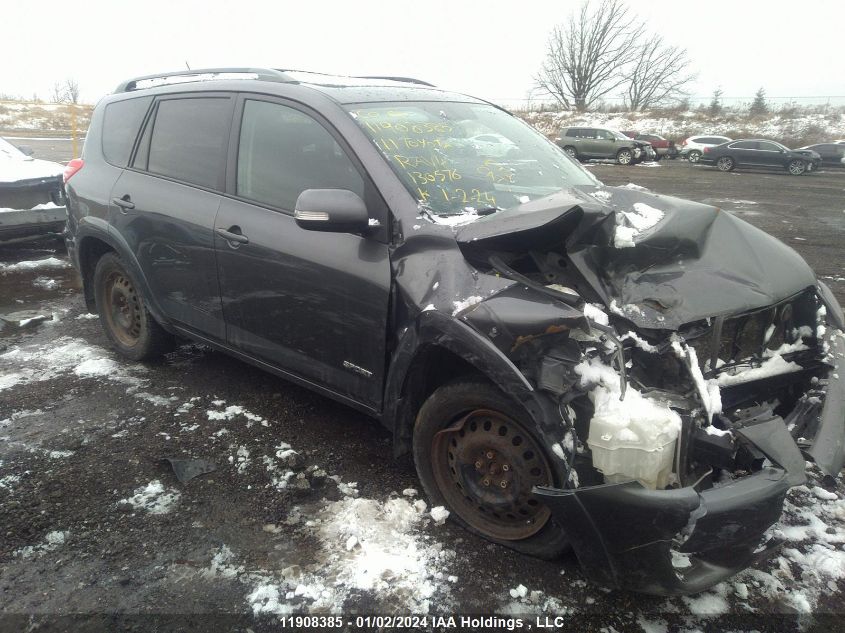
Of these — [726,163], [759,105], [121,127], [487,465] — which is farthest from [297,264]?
[759,105]

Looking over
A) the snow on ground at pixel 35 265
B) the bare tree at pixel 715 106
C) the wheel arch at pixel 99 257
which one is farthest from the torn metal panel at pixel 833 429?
the bare tree at pixel 715 106

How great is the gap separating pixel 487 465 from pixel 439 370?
450mm

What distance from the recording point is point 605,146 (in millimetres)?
25359

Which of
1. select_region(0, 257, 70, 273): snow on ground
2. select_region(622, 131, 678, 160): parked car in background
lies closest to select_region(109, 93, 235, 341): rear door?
select_region(0, 257, 70, 273): snow on ground

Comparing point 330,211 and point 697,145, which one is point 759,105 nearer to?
point 697,145

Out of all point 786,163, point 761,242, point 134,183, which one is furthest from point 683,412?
point 786,163

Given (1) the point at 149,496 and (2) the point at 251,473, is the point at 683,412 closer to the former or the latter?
(2) the point at 251,473

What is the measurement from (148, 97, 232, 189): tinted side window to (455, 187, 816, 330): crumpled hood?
169 cm

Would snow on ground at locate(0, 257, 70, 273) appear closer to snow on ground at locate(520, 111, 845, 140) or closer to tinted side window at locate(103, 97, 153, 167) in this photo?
tinted side window at locate(103, 97, 153, 167)

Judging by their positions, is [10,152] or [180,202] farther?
[10,152]

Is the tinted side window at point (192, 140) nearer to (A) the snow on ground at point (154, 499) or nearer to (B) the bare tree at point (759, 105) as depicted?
(A) the snow on ground at point (154, 499)

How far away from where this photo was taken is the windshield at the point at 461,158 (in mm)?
2725

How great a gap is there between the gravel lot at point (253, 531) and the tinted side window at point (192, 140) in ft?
4.65

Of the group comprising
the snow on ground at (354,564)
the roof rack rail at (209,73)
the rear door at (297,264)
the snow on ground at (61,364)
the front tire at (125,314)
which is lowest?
the snow on ground at (354,564)
